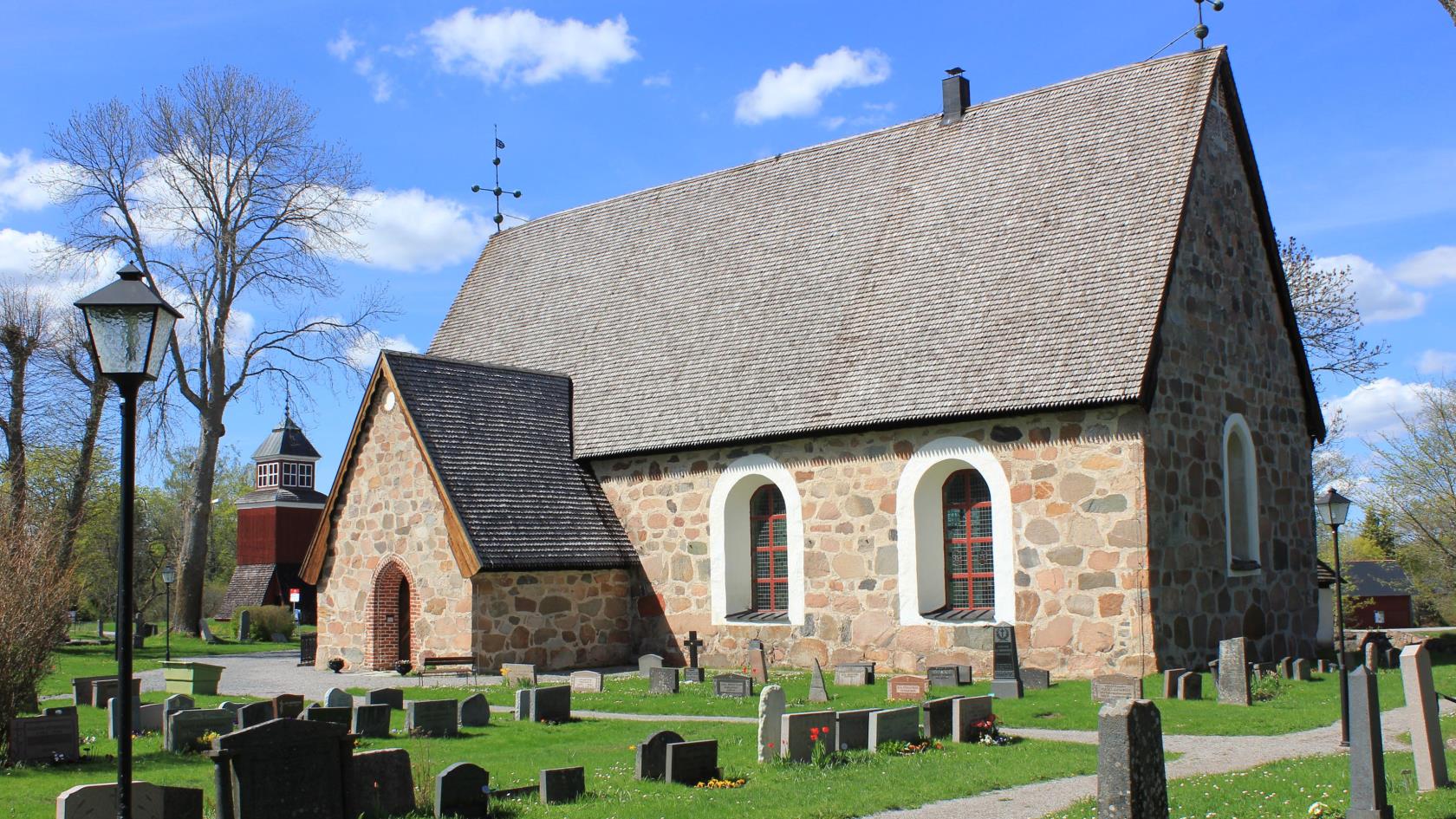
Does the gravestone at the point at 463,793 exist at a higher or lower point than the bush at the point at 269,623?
higher

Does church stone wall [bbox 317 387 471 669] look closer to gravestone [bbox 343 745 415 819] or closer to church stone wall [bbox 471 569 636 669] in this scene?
church stone wall [bbox 471 569 636 669]

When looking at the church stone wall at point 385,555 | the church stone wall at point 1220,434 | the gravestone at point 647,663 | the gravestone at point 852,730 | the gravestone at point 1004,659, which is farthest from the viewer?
the church stone wall at point 385,555

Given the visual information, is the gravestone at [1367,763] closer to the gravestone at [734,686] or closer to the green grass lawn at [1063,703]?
the green grass lawn at [1063,703]

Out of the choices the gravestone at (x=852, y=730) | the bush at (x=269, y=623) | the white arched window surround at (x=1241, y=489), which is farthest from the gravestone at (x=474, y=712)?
the bush at (x=269, y=623)

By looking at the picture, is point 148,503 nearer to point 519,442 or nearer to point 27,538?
point 519,442

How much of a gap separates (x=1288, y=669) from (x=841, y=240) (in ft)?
32.0

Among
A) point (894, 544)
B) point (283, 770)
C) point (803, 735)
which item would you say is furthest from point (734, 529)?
point (283, 770)

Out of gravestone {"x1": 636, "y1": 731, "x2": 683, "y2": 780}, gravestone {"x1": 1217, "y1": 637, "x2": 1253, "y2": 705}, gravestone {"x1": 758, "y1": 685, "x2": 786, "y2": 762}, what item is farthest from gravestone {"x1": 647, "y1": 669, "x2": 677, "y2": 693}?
gravestone {"x1": 1217, "y1": 637, "x2": 1253, "y2": 705}

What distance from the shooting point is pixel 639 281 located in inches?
993

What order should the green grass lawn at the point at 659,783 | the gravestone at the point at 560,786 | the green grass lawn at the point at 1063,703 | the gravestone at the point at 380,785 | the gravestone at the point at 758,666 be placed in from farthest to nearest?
the gravestone at the point at 758,666 → the green grass lawn at the point at 1063,703 → the gravestone at the point at 560,786 → the green grass lawn at the point at 659,783 → the gravestone at the point at 380,785

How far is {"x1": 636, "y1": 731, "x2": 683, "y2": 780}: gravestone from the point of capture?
33.9 feet

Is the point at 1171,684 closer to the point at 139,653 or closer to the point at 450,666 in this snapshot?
the point at 450,666

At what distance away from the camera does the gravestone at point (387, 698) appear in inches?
542

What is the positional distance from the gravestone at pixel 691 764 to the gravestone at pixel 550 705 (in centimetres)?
414
